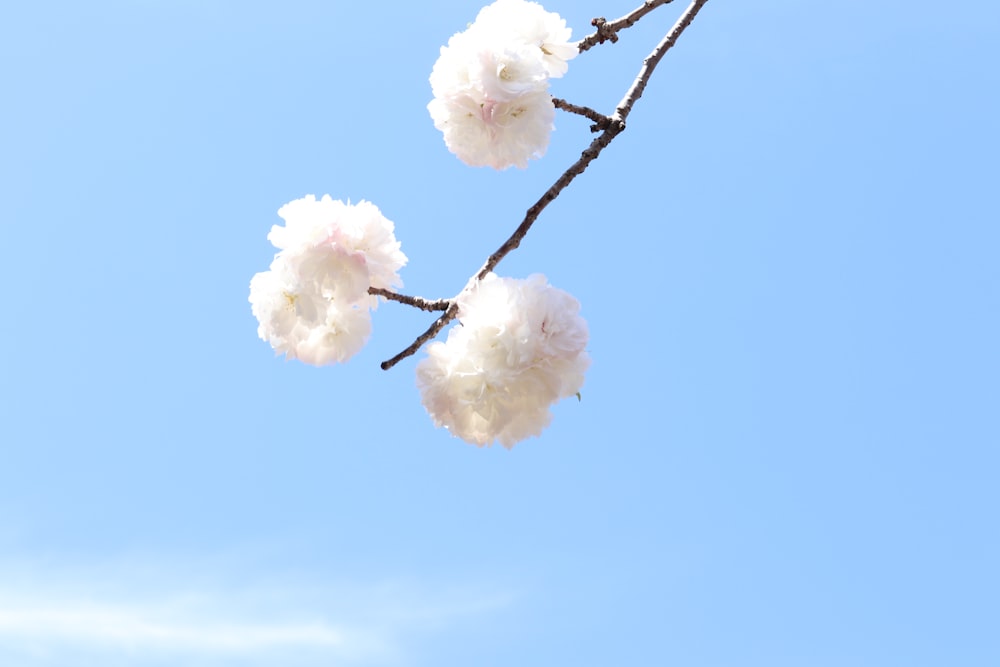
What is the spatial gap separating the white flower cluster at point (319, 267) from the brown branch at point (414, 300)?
0.8 inches

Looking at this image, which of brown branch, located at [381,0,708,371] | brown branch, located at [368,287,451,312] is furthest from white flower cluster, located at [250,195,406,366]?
brown branch, located at [381,0,708,371]

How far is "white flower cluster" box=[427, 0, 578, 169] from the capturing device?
3.10 meters

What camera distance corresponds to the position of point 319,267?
3.07m

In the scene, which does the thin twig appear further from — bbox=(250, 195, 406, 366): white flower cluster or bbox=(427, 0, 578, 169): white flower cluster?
bbox=(250, 195, 406, 366): white flower cluster

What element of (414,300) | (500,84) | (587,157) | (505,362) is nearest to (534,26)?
(500,84)

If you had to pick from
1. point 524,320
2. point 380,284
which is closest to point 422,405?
point 524,320

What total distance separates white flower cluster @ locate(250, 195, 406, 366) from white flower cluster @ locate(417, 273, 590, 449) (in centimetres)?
52

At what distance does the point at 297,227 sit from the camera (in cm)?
306

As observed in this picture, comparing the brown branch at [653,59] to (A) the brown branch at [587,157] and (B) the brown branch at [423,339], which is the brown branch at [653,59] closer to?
(A) the brown branch at [587,157]

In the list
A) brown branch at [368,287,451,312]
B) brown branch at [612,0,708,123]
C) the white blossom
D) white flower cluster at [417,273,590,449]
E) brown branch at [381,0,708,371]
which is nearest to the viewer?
white flower cluster at [417,273,590,449]

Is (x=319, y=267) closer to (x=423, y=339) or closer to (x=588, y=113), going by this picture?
(x=423, y=339)

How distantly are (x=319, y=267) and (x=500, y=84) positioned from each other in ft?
2.67

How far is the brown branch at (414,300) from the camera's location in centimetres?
302

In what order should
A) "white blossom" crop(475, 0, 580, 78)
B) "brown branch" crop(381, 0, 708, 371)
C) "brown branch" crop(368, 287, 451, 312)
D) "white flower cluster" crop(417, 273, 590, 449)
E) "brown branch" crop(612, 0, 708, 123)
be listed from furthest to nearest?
"brown branch" crop(612, 0, 708, 123), "white blossom" crop(475, 0, 580, 78), "brown branch" crop(368, 287, 451, 312), "brown branch" crop(381, 0, 708, 371), "white flower cluster" crop(417, 273, 590, 449)
